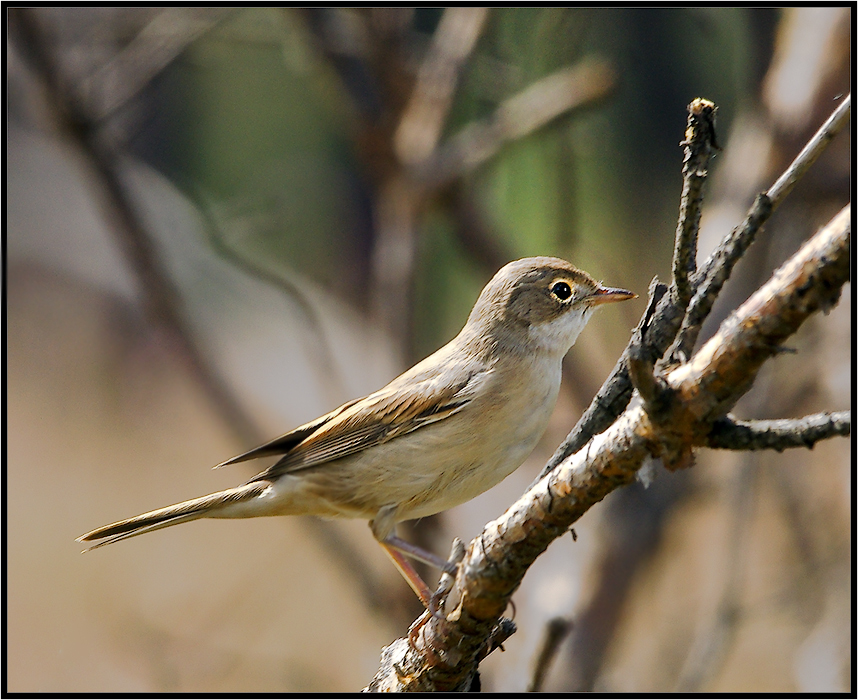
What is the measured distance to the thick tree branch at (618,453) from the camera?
1.28 m

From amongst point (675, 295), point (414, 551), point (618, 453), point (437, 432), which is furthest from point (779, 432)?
point (414, 551)

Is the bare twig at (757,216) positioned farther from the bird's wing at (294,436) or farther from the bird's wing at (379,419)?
the bird's wing at (294,436)

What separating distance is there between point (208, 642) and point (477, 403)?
10.8ft

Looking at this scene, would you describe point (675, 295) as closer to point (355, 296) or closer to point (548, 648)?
point (548, 648)

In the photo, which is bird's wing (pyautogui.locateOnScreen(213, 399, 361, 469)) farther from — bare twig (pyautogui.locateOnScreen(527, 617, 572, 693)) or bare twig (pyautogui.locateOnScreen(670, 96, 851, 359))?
bare twig (pyautogui.locateOnScreen(670, 96, 851, 359))

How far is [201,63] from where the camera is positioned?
Result: 6.35 metres

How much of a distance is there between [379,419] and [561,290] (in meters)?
0.80

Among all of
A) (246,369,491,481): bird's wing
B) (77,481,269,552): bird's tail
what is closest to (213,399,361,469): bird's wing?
(246,369,491,481): bird's wing

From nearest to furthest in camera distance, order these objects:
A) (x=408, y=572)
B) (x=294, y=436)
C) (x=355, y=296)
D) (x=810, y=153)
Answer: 1. (x=810, y=153)
2. (x=408, y=572)
3. (x=294, y=436)
4. (x=355, y=296)

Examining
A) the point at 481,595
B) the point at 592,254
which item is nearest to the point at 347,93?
the point at 592,254

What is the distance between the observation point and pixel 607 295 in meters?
2.90

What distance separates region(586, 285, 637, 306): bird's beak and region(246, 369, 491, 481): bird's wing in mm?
474

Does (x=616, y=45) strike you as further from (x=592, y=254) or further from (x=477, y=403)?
(x=477, y=403)

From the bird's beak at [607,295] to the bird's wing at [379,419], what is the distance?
47cm
